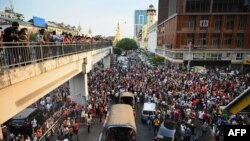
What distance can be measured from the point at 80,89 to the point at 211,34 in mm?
40451

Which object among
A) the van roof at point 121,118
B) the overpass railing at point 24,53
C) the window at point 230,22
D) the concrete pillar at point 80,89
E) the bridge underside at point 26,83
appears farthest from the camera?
the window at point 230,22

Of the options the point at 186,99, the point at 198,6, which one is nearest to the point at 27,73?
the point at 186,99

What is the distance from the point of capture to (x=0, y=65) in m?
8.34

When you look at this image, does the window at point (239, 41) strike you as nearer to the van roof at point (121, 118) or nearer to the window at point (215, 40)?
the window at point (215, 40)

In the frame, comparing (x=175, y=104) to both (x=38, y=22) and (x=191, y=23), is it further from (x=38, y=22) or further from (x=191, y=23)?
(x=191, y=23)

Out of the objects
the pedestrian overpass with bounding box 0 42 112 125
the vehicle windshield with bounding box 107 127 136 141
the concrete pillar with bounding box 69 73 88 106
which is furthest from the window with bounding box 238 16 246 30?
the vehicle windshield with bounding box 107 127 136 141

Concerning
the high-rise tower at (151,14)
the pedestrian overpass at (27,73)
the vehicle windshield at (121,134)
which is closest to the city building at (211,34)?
the pedestrian overpass at (27,73)

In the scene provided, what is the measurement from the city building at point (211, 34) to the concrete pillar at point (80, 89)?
34.2m

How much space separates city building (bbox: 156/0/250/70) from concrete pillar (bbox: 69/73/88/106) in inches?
1345

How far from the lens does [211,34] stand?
54.3 m

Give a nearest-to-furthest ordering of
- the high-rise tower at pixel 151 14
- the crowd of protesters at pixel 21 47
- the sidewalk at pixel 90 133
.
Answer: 1. the crowd of protesters at pixel 21 47
2. the sidewalk at pixel 90 133
3. the high-rise tower at pixel 151 14

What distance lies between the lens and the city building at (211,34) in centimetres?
Answer: 5322

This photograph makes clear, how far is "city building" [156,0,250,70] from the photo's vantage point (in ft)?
175

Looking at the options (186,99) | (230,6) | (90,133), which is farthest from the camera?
(230,6)
